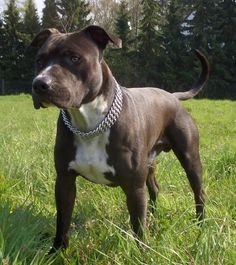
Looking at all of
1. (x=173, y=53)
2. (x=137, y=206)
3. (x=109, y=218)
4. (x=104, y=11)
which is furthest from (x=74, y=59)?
(x=104, y=11)

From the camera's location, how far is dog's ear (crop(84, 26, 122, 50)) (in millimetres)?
3000

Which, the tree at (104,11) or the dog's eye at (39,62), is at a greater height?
the dog's eye at (39,62)

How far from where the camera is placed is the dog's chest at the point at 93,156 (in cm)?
303

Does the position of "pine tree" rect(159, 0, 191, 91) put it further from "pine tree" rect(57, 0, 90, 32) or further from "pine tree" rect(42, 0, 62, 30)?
"pine tree" rect(42, 0, 62, 30)

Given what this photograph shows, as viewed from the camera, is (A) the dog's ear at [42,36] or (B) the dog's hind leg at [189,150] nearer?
(A) the dog's ear at [42,36]

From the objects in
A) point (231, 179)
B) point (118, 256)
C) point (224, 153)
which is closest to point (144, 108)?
point (118, 256)

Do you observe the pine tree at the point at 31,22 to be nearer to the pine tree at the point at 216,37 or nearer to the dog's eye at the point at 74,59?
the pine tree at the point at 216,37

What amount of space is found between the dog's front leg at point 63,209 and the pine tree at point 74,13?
24.5m

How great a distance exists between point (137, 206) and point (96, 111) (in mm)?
687

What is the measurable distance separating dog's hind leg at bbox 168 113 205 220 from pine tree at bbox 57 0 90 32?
23.9 meters

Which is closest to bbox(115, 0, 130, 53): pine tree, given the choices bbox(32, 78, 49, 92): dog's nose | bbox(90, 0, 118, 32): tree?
bbox(90, 0, 118, 32): tree

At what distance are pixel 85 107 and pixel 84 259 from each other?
96 cm

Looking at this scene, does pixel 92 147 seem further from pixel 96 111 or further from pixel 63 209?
pixel 63 209

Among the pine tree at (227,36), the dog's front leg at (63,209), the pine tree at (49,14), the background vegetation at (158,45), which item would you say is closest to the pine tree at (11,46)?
the background vegetation at (158,45)
